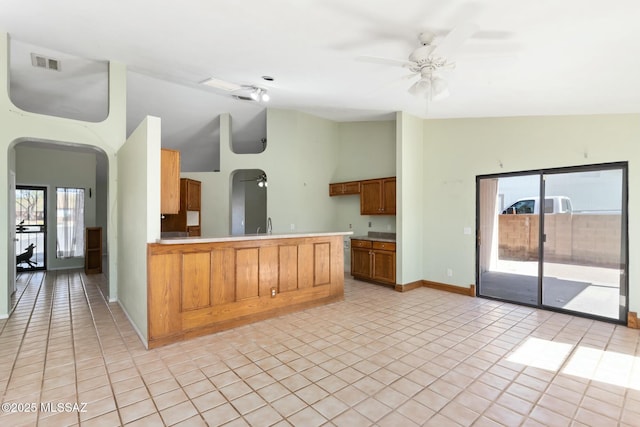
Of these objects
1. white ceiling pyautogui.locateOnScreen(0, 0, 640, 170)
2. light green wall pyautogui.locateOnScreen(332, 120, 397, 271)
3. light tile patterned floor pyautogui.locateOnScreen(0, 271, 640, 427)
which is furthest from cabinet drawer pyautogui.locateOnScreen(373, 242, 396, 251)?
white ceiling pyautogui.locateOnScreen(0, 0, 640, 170)

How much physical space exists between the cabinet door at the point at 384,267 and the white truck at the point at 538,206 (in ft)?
6.34

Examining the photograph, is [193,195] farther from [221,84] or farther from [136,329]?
[136,329]

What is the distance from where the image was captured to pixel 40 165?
7.21m

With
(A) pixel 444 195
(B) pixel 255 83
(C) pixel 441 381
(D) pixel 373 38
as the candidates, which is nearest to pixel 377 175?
(A) pixel 444 195

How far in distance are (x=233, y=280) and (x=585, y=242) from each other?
14.9ft

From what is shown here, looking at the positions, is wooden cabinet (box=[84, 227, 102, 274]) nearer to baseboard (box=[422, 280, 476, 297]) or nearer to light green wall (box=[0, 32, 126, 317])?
light green wall (box=[0, 32, 126, 317])

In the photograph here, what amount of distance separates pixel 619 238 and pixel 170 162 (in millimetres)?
5486

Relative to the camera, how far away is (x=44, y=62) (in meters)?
4.20

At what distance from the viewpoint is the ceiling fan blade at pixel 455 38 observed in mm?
2172

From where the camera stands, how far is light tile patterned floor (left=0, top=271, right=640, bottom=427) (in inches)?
80.0

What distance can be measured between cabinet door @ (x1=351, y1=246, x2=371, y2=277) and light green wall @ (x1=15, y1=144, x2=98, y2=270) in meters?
6.85

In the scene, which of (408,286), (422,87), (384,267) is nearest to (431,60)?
(422,87)

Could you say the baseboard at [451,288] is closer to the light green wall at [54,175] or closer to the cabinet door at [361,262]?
the cabinet door at [361,262]

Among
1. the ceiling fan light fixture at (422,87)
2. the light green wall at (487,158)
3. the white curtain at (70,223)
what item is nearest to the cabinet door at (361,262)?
the light green wall at (487,158)
